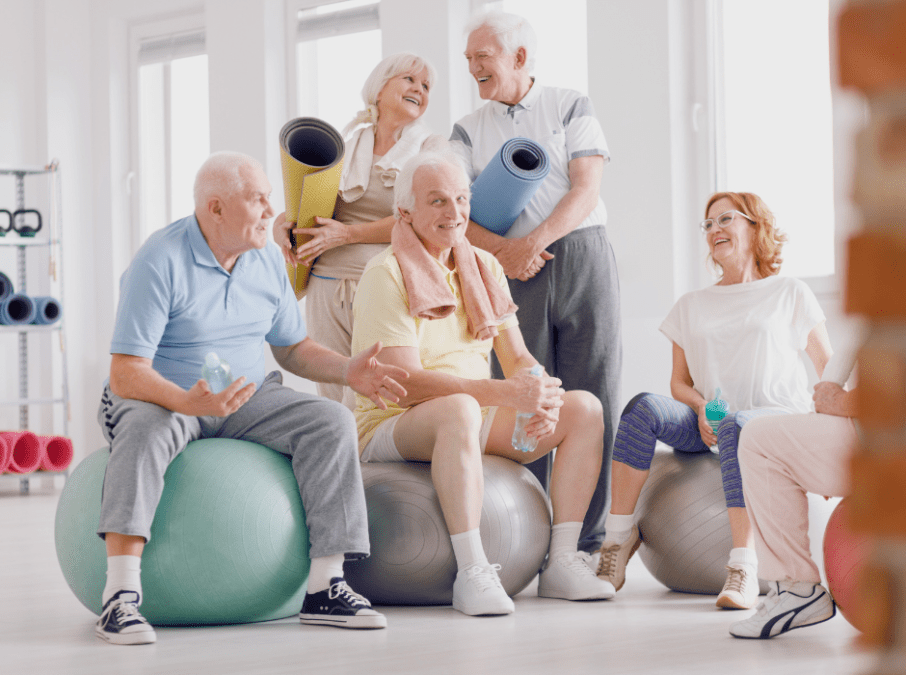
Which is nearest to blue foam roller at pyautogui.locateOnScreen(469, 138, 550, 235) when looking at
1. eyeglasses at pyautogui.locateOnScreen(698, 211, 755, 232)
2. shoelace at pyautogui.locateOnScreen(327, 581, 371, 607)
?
eyeglasses at pyautogui.locateOnScreen(698, 211, 755, 232)

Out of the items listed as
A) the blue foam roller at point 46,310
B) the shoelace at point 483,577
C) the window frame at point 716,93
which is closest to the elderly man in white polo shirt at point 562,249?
the shoelace at point 483,577

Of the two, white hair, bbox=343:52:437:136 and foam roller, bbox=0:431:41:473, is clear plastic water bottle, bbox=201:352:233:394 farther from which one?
foam roller, bbox=0:431:41:473

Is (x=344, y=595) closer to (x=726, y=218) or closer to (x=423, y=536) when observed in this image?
(x=423, y=536)

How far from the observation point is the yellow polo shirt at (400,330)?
244 centimetres

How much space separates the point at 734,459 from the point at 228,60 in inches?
172

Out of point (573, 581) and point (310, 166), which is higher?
point (310, 166)

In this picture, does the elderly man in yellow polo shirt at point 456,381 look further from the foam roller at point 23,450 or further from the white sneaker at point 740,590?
the foam roller at point 23,450

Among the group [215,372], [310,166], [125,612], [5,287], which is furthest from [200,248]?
[5,287]

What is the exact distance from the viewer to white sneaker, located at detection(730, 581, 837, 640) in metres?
1.95

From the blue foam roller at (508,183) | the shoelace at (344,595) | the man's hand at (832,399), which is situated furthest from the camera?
the blue foam roller at (508,183)

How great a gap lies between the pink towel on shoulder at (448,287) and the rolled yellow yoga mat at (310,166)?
32 centimetres

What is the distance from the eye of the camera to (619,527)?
258 centimetres

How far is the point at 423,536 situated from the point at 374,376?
385 millimetres

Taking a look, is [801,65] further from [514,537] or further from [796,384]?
[514,537]
